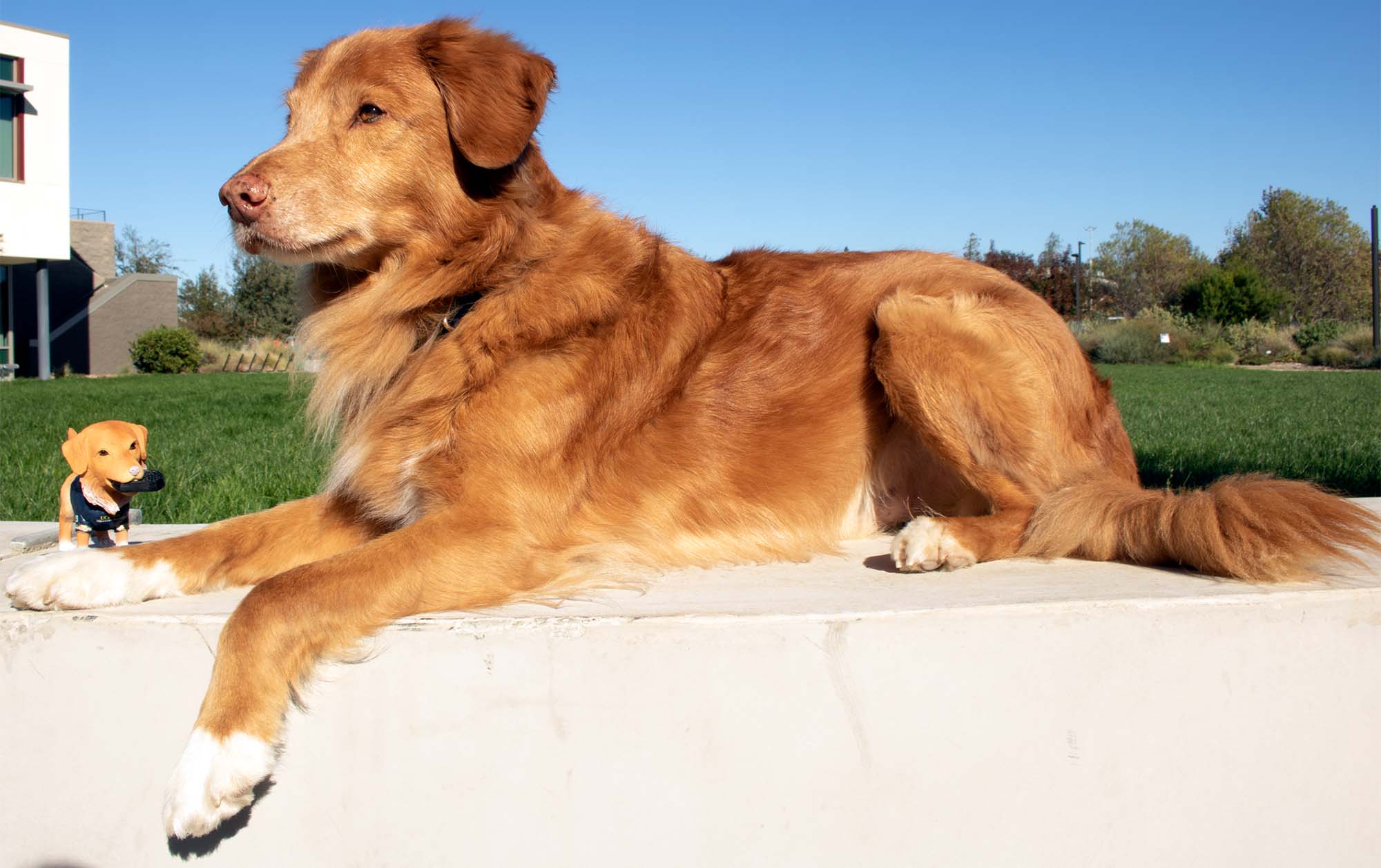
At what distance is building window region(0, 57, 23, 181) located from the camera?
983 inches

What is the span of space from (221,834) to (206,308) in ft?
157

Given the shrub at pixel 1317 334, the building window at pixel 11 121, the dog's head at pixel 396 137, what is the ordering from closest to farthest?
1. the dog's head at pixel 396 137
2. the building window at pixel 11 121
3. the shrub at pixel 1317 334

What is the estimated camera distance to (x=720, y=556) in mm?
3084

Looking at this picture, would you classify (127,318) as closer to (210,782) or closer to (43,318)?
(43,318)

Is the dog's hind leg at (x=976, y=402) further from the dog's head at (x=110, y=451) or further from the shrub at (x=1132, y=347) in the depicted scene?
the shrub at (x=1132, y=347)

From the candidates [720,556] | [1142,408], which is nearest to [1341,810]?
[720,556]

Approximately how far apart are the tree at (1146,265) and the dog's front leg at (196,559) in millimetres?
67660

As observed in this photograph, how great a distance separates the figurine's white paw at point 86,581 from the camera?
7.96 feet

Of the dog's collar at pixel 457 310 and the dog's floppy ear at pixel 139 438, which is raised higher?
the dog's collar at pixel 457 310

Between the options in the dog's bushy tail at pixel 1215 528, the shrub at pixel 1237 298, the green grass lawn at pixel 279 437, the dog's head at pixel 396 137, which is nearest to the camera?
the dog's bushy tail at pixel 1215 528

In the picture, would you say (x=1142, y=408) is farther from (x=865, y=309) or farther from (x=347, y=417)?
(x=347, y=417)

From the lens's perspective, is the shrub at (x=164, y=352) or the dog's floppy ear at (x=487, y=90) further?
the shrub at (x=164, y=352)

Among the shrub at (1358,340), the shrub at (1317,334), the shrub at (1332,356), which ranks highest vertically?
the shrub at (1317,334)

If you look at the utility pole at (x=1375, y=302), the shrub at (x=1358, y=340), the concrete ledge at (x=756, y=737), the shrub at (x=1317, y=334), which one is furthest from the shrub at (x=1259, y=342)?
the concrete ledge at (x=756, y=737)
